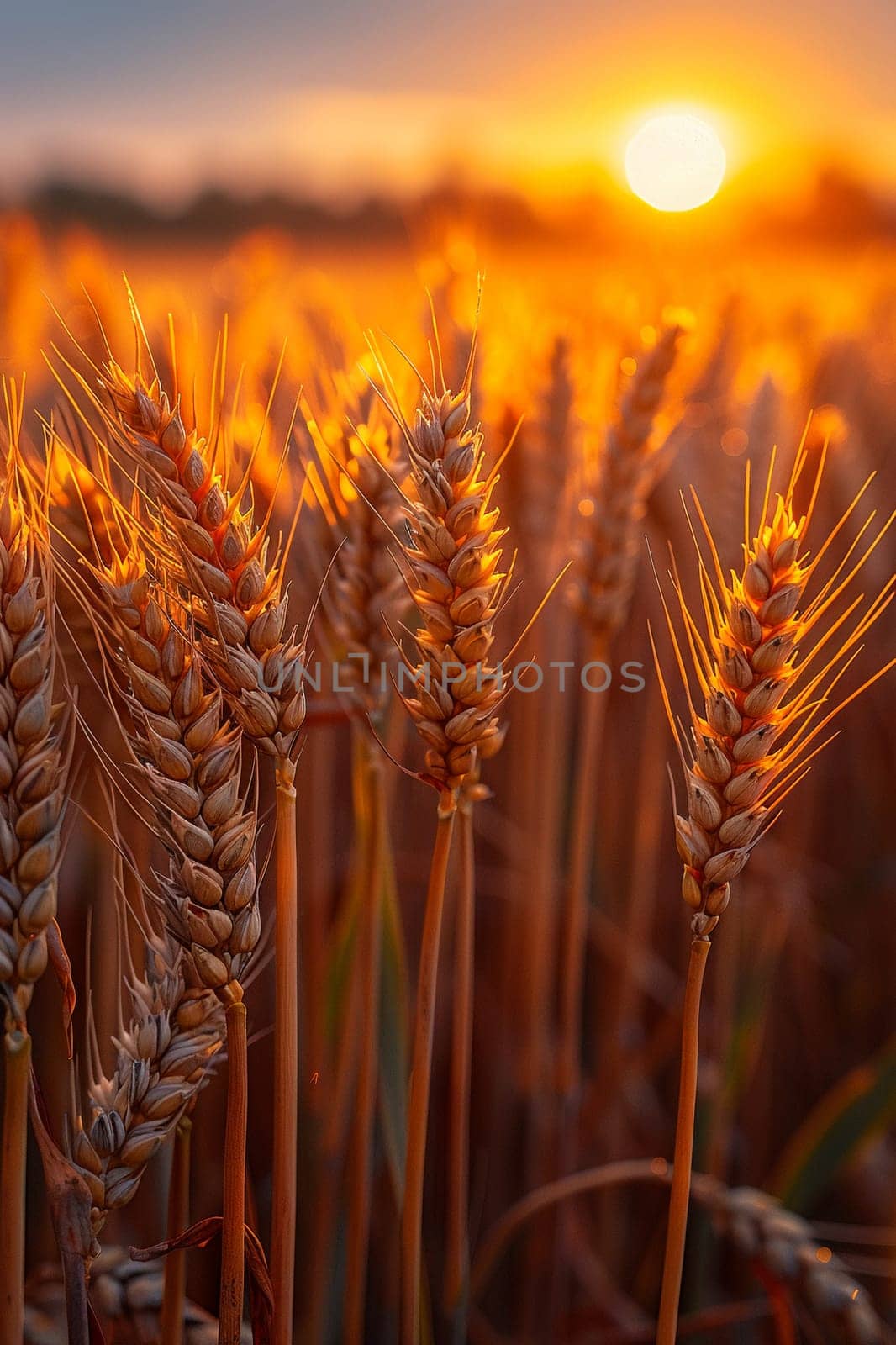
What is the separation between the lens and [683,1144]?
61 centimetres

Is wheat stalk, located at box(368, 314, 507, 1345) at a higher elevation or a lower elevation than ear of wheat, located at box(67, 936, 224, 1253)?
higher

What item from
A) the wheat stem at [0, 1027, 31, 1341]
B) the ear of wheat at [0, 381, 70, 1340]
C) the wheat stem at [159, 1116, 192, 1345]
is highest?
the ear of wheat at [0, 381, 70, 1340]

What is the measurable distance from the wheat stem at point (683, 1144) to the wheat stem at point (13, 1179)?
14.0 inches

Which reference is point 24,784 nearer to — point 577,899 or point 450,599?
point 450,599

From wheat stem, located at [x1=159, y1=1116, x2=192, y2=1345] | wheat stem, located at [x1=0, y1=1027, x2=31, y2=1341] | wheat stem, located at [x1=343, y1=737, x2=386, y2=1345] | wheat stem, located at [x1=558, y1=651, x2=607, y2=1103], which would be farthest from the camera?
wheat stem, located at [x1=558, y1=651, x2=607, y2=1103]

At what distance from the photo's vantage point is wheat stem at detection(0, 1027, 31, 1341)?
1.79 ft

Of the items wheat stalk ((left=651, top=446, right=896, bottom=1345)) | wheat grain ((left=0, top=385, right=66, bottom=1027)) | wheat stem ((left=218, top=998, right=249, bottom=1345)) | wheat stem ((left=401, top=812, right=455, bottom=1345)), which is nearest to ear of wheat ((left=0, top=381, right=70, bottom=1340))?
wheat grain ((left=0, top=385, right=66, bottom=1027))

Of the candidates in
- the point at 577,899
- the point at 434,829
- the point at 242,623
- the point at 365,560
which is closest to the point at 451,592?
the point at 242,623

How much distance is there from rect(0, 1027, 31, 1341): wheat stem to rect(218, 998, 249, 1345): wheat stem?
0.11 meters

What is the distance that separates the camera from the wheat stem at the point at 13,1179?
0.54 metres

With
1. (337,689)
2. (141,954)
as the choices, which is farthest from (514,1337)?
(337,689)

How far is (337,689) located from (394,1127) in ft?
1.19

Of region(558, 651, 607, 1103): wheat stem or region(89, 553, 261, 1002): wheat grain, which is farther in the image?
region(558, 651, 607, 1103): wheat stem

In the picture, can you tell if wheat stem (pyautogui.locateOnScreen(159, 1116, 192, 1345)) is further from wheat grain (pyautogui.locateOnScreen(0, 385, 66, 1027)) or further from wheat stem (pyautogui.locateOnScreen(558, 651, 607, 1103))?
wheat stem (pyautogui.locateOnScreen(558, 651, 607, 1103))
